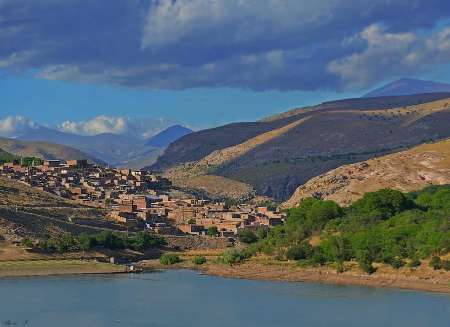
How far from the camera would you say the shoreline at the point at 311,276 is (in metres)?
69.2

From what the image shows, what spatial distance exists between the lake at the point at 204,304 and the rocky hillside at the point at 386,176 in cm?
4800

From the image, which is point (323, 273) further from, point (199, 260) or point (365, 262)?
point (199, 260)

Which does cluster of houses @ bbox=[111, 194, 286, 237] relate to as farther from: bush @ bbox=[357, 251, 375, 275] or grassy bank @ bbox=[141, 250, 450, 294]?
bush @ bbox=[357, 251, 375, 275]

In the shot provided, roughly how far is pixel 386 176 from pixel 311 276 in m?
52.4

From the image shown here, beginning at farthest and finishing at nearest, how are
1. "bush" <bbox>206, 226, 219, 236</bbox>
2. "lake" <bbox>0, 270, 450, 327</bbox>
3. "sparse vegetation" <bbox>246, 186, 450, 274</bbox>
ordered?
"bush" <bbox>206, 226, 219, 236</bbox> < "sparse vegetation" <bbox>246, 186, 450, 274</bbox> < "lake" <bbox>0, 270, 450, 327</bbox>

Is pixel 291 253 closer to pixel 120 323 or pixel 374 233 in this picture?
pixel 374 233

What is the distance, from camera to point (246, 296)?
→ 64.1 m

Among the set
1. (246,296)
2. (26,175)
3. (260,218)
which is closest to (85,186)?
(26,175)

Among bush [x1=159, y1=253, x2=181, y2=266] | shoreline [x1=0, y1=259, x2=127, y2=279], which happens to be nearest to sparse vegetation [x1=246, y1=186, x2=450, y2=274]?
bush [x1=159, y1=253, x2=181, y2=266]

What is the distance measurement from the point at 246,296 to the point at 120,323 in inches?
535

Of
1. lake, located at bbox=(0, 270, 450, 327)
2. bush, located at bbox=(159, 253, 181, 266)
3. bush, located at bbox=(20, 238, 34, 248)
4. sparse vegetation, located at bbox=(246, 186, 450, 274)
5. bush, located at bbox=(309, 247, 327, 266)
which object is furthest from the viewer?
bush, located at bbox=(159, 253, 181, 266)

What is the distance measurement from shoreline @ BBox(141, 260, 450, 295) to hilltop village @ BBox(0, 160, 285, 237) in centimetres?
1819

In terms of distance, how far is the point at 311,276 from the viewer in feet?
246

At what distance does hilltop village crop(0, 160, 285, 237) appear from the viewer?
102 meters
